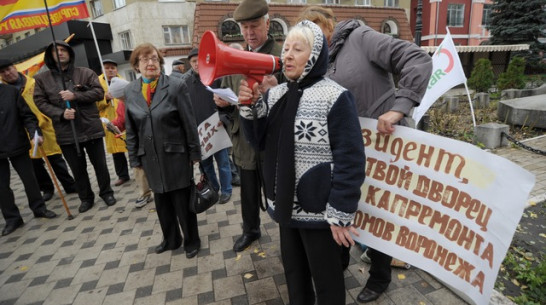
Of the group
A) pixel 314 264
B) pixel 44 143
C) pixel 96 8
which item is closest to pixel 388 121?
pixel 314 264

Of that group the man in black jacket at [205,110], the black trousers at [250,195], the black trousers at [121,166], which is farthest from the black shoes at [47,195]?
the black trousers at [250,195]

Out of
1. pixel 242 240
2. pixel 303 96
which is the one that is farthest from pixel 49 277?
pixel 303 96

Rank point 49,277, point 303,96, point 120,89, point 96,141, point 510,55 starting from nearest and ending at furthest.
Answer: point 303,96
point 49,277
point 120,89
point 96,141
point 510,55

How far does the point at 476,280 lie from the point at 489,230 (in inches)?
12.6

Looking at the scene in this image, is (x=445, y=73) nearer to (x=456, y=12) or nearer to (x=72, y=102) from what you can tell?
(x=72, y=102)

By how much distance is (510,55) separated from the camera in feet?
63.3

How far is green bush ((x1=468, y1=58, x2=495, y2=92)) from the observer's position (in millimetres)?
13047

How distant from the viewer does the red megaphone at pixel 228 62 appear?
61.4 inches

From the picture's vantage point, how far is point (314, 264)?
1.83 meters

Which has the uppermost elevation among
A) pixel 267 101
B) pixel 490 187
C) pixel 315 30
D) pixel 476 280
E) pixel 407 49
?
pixel 315 30

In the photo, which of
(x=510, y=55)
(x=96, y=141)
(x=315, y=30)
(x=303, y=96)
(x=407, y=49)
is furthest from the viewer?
(x=510, y=55)

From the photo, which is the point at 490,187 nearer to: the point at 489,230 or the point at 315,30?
the point at 489,230

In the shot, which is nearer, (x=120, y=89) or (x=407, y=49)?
(x=407, y=49)

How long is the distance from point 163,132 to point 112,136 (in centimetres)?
334
